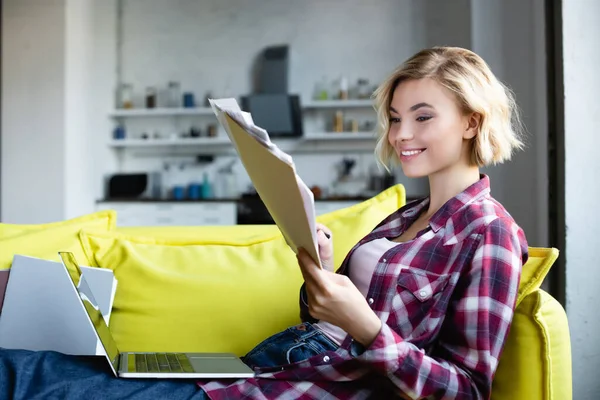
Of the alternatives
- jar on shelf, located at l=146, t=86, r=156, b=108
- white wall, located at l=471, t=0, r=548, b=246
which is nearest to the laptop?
white wall, located at l=471, t=0, r=548, b=246

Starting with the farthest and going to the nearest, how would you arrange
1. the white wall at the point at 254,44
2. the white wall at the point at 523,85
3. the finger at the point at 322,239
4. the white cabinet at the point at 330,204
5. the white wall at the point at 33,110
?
the white wall at the point at 254,44, the white cabinet at the point at 330,204, the white wall at the point at 33,110, the white wall at the point at 523,85, the finger at the point at 322,239

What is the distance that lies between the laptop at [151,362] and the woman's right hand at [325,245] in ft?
0.87

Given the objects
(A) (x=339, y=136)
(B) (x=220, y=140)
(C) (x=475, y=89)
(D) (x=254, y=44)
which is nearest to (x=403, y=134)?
(C) (x=475, y=89)

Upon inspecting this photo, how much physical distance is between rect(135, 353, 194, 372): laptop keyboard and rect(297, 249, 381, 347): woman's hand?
0.34 metres

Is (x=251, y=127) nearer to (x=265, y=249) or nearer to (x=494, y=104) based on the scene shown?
(x=494, y=104)

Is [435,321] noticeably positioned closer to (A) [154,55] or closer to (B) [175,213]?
(B) [175,213]

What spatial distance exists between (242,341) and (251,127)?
0.75m

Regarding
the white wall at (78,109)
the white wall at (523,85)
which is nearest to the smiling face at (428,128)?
the white wall at (523,85)

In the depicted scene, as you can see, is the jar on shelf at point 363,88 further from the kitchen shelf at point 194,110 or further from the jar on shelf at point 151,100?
the jar on shelf at point 151,100

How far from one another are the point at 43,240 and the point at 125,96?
498 centimetres

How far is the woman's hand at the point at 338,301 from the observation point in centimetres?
86

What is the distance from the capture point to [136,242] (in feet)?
5.18

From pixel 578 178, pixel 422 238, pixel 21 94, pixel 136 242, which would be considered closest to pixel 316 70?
pixel 21 94

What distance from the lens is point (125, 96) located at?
625cm
